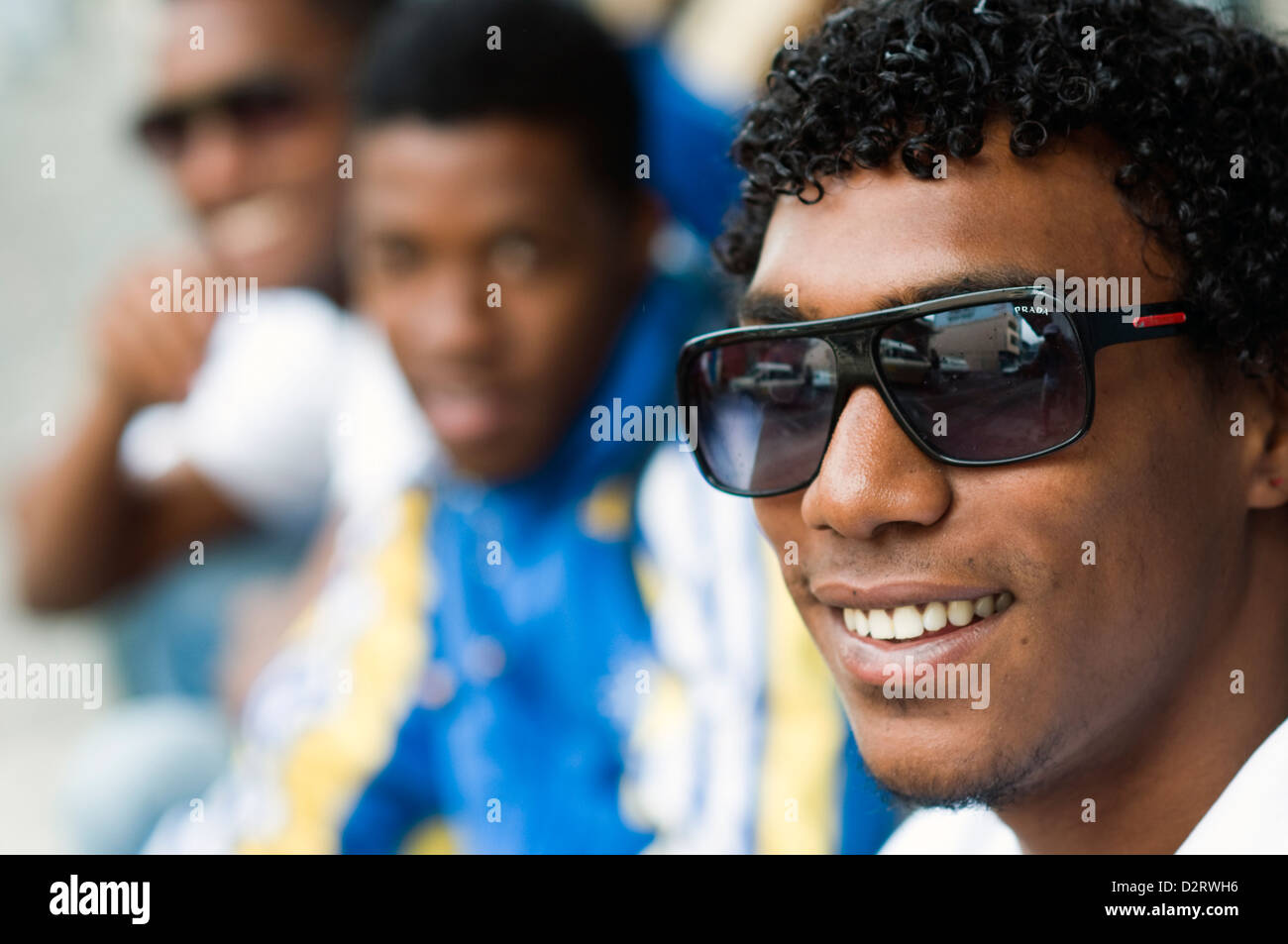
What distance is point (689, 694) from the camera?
5.07 feet

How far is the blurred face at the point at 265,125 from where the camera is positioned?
91.3 inches

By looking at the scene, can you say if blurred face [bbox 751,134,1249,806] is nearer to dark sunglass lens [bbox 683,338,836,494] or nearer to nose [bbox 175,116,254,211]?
dark sunglass lens [bbox 683,338,836,494]

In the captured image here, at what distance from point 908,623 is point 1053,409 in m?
0.17

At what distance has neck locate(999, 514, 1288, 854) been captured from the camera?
0.88 metres

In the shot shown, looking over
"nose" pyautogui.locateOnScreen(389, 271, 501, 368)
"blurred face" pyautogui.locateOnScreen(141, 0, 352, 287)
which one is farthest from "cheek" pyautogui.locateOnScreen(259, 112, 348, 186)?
"nose" pyautogui.locateOnScreen(389, 271, 501, 368)

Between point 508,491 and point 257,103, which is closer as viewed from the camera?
point 508,491

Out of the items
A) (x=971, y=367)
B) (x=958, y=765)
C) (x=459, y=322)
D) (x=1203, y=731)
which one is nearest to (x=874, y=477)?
(x=971, y=367)

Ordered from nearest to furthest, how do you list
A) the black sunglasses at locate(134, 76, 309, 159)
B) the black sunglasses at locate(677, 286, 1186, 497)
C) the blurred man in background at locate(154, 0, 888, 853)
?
1. the black sunglasses at locate(677, 286, 1186, 497)
2. the blurred man in background at locate(154, 0, 888, 853)
3. the black sunglasses at locate(134, 76, 309, 159)

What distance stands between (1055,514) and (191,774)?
1.91 meters

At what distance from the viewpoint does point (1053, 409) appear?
81cm

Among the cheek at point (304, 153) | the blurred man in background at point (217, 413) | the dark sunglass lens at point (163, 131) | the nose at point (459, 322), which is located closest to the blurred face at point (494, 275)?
the nose at point (459, 322)

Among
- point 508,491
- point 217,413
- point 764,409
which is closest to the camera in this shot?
point 764,409

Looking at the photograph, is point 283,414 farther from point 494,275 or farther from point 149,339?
point 494,275

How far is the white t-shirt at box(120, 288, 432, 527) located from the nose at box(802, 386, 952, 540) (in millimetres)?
1562
